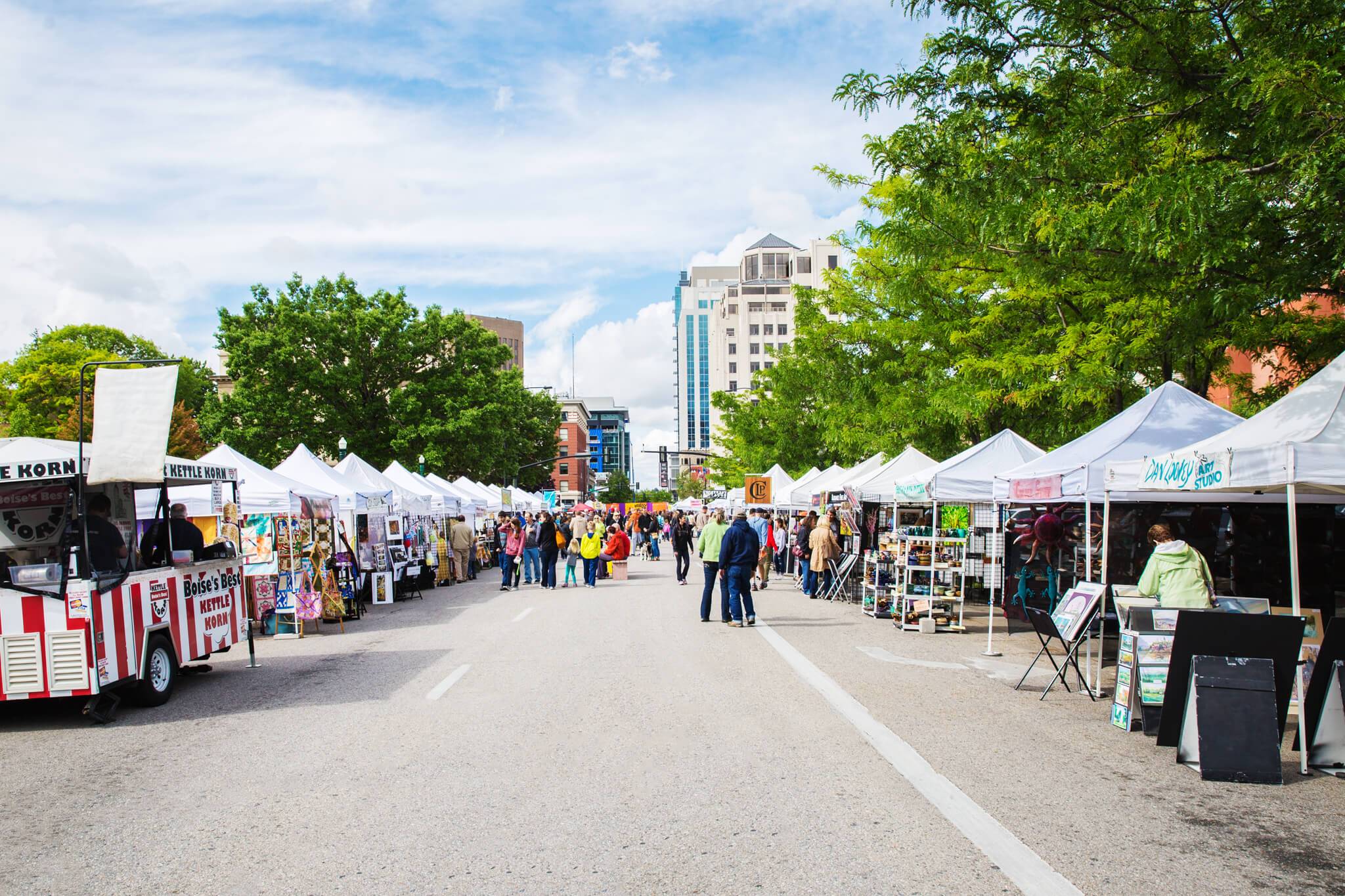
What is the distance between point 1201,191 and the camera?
812cm

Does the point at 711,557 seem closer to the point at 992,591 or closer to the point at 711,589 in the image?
the point at 711,589

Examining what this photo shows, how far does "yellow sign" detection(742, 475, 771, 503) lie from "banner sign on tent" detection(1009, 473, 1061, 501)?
710 inches

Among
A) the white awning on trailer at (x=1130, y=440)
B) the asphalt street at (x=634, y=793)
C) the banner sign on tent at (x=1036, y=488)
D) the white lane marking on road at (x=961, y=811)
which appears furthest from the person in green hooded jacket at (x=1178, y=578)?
the banner sign on tent at (x=1036, y=488)

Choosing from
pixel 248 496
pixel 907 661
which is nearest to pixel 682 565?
pixel 248 496

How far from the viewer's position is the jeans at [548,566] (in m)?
25.2

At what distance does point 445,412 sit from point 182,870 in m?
45.1

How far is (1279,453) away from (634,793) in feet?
17.3

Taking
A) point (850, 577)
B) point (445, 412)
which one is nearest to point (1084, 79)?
point (850, 577)

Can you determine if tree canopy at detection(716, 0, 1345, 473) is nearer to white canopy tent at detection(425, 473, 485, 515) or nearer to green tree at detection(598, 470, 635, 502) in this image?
white canopy tent at detection(425, 473, 485, 515)

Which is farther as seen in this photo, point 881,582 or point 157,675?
point 881,582

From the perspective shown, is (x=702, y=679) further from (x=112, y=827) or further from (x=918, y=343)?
(x=918, y=343)

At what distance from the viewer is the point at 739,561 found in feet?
53.3

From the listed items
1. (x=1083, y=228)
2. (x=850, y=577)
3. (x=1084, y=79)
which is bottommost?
(x=850, y=577)

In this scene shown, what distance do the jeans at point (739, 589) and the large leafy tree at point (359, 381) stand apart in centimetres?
3312
